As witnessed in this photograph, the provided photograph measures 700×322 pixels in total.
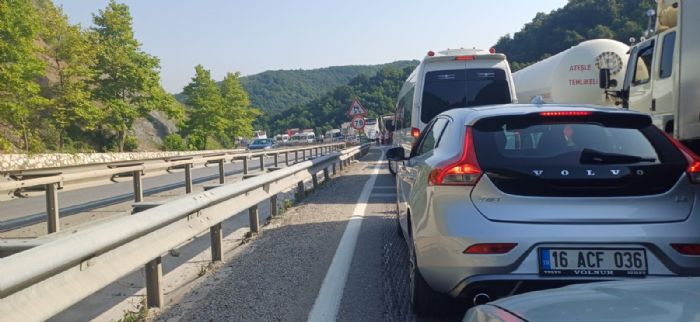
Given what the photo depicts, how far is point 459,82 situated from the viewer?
40.3ft

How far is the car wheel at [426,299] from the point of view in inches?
162

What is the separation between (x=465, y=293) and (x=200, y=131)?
5801cm

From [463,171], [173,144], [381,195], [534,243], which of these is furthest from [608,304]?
[173,144]

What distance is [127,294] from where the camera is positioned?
209 inches

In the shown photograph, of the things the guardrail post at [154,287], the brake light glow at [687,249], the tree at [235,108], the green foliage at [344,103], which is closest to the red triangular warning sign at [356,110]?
the guardrail post at [154,287]

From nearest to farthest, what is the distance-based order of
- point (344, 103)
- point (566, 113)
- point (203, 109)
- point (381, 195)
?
point (566, 113) → point (381, 195) → point (203, 109) → point (344, 103)

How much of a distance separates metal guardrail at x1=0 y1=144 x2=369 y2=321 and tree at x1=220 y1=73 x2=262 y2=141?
206ft

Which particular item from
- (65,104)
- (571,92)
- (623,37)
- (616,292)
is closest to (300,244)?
(616,292)

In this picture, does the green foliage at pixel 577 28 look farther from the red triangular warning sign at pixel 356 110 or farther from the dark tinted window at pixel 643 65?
the dark tinted window at pixel 643 65

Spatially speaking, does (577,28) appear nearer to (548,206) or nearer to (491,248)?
(548,206)

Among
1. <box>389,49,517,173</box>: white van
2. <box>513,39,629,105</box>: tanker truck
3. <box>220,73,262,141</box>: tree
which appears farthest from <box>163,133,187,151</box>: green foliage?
<box>389,49,517,173</box>: white van

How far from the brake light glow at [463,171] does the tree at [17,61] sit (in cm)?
2670

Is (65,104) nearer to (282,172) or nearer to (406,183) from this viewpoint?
(282,172)

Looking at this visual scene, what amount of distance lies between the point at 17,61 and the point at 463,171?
91.4ft
